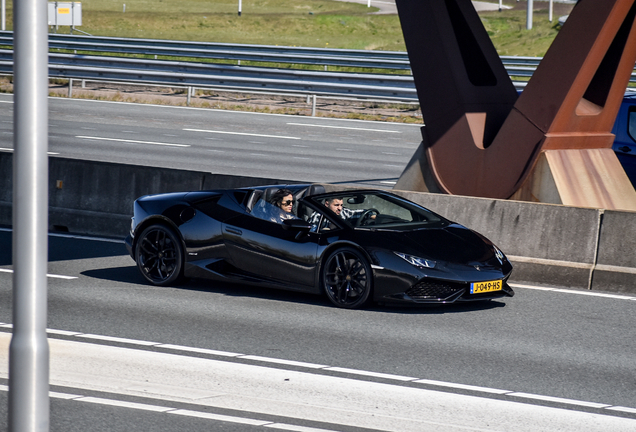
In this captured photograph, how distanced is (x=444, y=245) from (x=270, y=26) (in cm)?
5109

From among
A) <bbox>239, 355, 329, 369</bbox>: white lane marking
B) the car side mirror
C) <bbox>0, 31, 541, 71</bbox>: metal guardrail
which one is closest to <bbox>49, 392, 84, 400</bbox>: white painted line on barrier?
<bbox>239, 355, 329, 369</bbox>: white lane marking

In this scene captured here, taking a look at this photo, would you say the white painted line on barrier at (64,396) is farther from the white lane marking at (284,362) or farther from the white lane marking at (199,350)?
the white lane marking at (284,362)

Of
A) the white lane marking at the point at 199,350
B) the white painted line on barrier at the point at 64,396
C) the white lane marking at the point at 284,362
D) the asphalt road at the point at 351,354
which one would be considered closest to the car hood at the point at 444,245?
the asphalt road at the point at 351,354

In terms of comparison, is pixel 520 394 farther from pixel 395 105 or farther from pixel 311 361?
→ pixel 395 105

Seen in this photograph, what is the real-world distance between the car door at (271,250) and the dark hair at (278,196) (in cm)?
27

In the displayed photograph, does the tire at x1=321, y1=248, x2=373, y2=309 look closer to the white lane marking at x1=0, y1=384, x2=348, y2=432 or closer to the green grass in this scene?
the white lane marking at x1=0, y1=384, x2=348, y2=432

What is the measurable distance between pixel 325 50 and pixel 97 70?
815 centimetres

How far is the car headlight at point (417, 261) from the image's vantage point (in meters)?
8.67

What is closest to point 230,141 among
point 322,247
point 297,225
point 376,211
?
point 376,211

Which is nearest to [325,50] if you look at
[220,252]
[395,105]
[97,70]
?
[395,105]

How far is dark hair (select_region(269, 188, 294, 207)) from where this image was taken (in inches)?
384

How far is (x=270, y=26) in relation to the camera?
2302 inches

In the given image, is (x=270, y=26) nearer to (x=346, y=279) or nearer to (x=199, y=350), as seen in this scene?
(x=346, y=279)

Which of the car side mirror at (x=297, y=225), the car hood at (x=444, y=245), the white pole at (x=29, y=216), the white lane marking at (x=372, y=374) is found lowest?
the white lane marking at (x=372, y=374)
